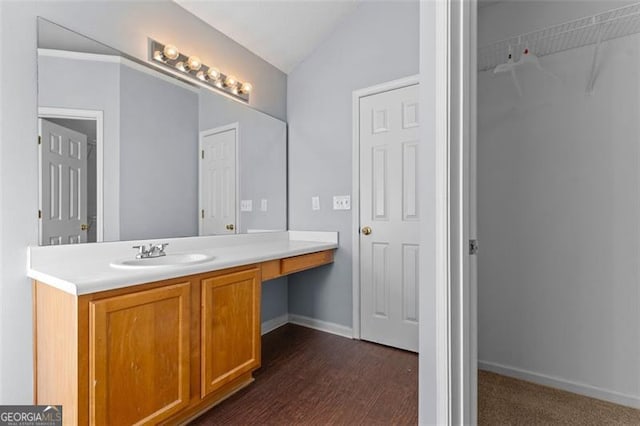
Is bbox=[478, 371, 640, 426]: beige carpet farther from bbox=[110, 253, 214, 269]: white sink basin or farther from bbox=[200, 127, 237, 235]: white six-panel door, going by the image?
bbox=[200, 127, 237, 235]: white six-panel door

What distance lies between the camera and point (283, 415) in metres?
1.62

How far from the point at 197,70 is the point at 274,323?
2.14 meters

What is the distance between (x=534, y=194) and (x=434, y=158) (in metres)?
1.26

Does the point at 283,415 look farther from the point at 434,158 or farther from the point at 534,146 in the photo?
the point at 534,146

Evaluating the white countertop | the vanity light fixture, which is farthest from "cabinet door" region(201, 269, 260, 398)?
the vanity light fixture

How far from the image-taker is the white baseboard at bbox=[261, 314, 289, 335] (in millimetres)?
2752

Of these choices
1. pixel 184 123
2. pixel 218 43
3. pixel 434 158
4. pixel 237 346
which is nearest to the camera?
pixel 434 158

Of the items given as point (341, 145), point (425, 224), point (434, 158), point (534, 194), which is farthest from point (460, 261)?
point (341, 145)

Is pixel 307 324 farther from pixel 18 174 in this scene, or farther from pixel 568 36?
pixel 568 36

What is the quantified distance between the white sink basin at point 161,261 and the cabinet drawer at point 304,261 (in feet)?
1.79

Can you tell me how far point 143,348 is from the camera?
1312 mm

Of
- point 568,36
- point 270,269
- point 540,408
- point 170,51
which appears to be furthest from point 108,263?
point 568,36

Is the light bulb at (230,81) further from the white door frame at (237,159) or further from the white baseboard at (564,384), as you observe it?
the white baseboard at (564,384)

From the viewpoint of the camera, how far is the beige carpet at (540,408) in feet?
5.16
